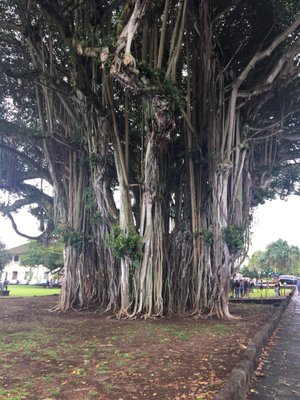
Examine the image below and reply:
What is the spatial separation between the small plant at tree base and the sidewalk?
207 centimetres

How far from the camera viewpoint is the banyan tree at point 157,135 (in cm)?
808

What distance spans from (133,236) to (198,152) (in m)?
2.55

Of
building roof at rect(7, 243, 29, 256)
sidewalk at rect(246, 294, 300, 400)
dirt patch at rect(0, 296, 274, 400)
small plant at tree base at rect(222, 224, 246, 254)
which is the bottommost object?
sidewalk at rect(246, 294, 300, 400)

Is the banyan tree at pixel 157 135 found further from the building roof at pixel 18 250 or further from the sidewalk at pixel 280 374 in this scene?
the building roof at pixel 18 250

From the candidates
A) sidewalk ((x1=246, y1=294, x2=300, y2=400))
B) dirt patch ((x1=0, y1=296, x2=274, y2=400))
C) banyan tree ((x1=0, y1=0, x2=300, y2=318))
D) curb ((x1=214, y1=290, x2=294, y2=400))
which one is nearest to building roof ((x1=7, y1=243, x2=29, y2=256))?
banyan tree ((x1=0, y1=0, x2=300, y2=318))

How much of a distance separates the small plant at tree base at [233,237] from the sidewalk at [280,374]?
2065mm

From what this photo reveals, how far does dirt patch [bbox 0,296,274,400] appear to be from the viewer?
331cm

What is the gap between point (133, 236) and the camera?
313 inches

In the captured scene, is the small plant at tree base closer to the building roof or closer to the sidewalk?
the sidewalk

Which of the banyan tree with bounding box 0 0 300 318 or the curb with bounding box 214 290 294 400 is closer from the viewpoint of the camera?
the curb with bounding box 214 290 294 400

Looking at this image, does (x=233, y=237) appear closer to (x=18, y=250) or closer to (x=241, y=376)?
(x=241, y=376)

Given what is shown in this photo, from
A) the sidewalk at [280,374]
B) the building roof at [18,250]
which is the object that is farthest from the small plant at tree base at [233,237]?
the building roof at [18,250]

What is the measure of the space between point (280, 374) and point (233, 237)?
4.16 m

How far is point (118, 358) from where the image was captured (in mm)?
4473
